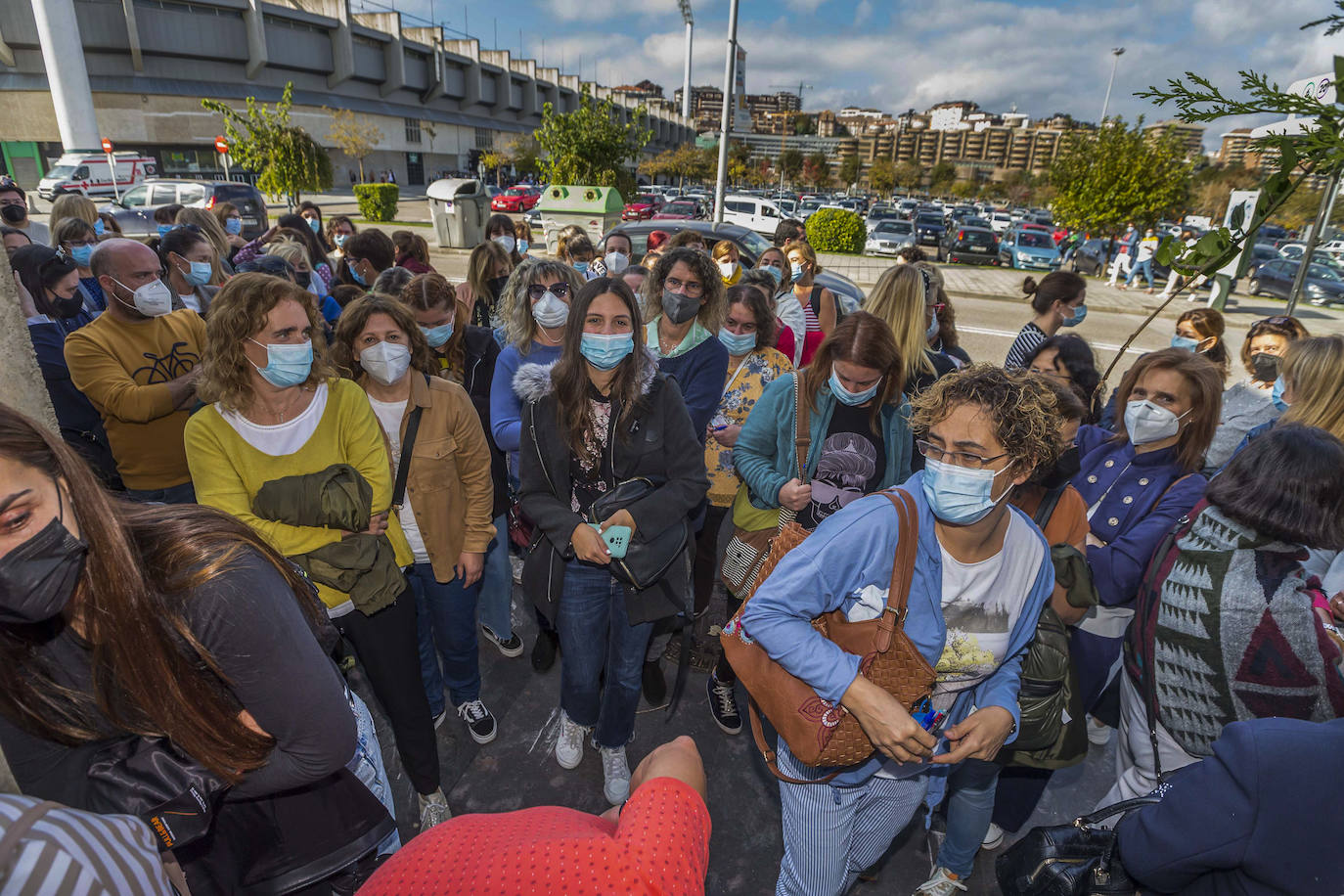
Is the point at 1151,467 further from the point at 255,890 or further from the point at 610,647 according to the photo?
the point at 255,890

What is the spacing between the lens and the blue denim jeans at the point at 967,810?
229 centimetres

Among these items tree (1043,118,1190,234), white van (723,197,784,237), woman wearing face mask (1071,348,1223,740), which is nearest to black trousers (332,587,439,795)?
woman wearing face mask (1071,348,1223,740)

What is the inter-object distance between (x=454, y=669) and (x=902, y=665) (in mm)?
2235

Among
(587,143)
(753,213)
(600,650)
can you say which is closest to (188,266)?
(600,650)

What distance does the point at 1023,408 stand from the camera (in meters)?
1.69

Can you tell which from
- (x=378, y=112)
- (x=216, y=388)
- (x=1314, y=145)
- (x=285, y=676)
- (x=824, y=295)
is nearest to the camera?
(x=1314, y=145)

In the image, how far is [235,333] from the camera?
2.25 metres

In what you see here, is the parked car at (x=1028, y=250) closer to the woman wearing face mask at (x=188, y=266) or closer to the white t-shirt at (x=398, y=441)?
the woman wearing face mask at (x=188, y=266)

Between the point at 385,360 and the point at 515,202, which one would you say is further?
the point at 515,202

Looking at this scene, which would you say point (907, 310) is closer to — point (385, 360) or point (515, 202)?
point (385, 360)

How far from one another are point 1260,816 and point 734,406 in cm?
262

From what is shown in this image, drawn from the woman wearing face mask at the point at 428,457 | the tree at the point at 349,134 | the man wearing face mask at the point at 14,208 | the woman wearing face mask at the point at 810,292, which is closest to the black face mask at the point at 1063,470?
the woman wearing face mask at the point at 428,457

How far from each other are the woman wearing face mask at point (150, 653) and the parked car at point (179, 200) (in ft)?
66.2

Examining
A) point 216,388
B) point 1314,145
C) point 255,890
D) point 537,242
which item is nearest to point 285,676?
point 255,890
